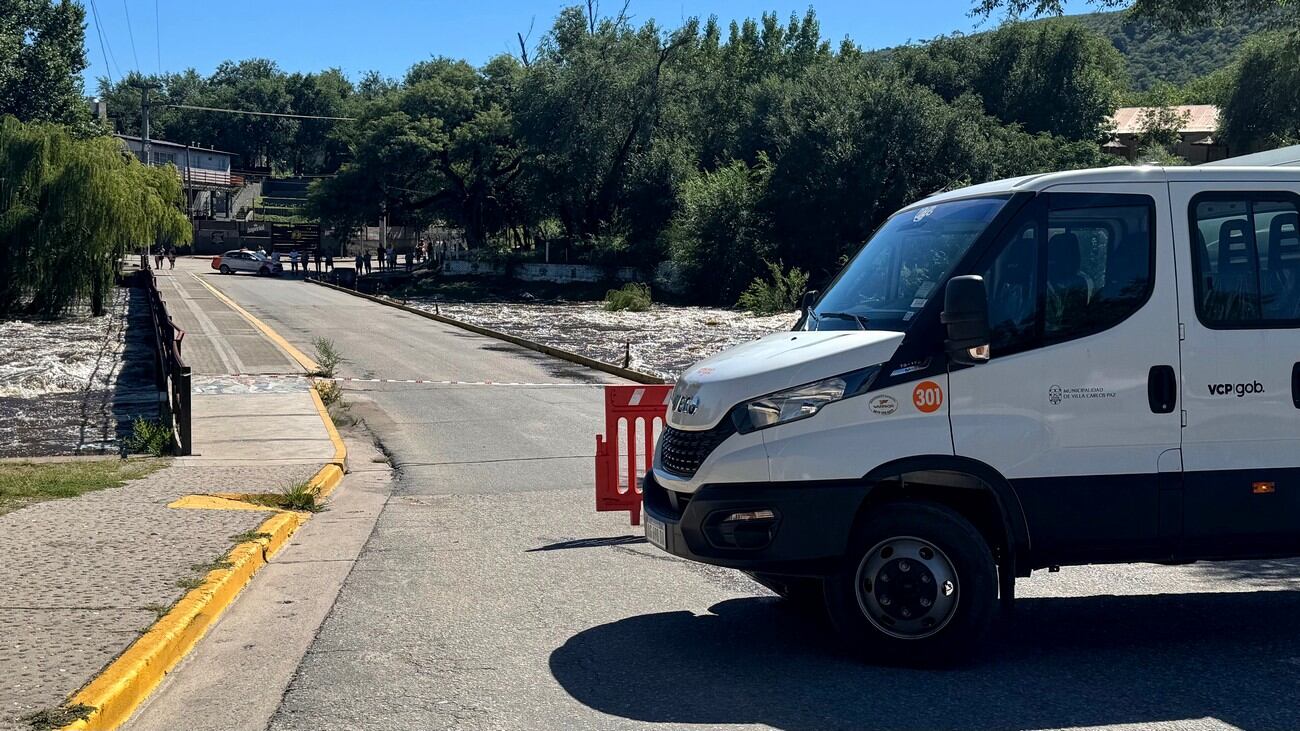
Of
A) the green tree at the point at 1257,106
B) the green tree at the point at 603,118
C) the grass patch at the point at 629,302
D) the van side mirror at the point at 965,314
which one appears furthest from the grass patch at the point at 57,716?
the green tree at the point at 1257,106

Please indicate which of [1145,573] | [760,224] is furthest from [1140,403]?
[760,224]

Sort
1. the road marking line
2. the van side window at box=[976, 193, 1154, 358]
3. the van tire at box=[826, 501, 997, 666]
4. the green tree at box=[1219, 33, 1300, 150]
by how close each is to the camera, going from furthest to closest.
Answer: the green tree at box=[1219, 33, 1300, 150] < the road marking line < the van side window at box=[976, 193, 1154, 358] < the van tire at box=[826, 501, 997, 666]

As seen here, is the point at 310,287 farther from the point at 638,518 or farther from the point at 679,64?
the point at 638,518

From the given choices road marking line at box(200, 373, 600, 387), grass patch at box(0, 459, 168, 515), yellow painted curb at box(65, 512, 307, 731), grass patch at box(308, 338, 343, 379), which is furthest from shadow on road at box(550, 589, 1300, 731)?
grass patch at box(308, 338, 343, 379)

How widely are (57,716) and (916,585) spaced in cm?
376

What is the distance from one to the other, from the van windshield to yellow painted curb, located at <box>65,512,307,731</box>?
12.0ft

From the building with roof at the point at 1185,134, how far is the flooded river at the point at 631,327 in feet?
148

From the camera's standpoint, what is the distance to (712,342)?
29141 millimetres

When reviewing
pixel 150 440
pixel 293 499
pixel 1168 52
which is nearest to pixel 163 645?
pixel 293 499

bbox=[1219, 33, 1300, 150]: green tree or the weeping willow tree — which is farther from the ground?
bbox=[1219, 33, 1300, 150]: green tree

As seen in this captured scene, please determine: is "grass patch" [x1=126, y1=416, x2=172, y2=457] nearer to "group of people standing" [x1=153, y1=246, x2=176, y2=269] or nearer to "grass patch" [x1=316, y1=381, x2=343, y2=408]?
"grass patch" [x1=316, y1=381, x2=343, y2=408]

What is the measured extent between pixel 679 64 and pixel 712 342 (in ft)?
120

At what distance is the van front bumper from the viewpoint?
5746 millimetres

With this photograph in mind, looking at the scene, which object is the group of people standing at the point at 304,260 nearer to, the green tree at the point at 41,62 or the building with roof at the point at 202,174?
the green tree at the point at 41,62
